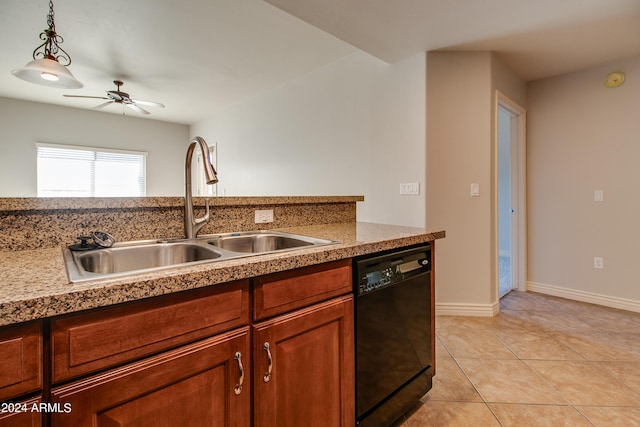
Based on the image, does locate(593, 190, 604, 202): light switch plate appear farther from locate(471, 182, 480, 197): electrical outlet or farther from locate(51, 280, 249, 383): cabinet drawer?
locate(51, 280, 249, 383): cabinet drawer

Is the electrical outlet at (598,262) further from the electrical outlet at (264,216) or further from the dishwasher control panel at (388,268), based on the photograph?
the electrical outlet at (264,216)

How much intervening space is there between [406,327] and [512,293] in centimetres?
270

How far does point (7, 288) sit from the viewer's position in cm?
67

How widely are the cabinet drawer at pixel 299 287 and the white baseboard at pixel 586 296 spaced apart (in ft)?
10.8

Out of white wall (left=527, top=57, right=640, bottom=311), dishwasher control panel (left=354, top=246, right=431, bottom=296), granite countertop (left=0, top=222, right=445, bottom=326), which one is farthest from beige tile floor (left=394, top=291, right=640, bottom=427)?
granite countertop (left=0, top=222, right=445, bottom=326)

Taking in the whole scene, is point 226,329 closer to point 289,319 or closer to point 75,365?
point 289,319

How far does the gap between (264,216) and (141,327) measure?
3.38ft

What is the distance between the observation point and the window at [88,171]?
5.09 metres

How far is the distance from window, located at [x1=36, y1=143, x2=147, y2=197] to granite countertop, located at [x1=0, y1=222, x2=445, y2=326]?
5281 millimetres

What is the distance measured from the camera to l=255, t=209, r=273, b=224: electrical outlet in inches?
67.4

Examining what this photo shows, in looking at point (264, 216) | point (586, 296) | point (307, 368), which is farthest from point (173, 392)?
point (586, 296)

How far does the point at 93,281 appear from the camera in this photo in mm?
711

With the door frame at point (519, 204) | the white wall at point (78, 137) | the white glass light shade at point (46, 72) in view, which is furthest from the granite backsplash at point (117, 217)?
the white wall at point (78, 137)

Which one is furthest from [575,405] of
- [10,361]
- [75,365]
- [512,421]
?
[10,361]
